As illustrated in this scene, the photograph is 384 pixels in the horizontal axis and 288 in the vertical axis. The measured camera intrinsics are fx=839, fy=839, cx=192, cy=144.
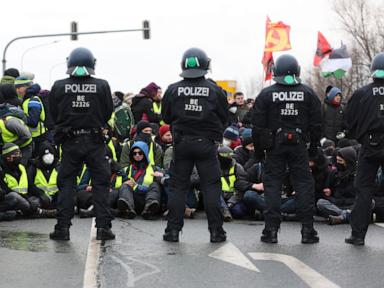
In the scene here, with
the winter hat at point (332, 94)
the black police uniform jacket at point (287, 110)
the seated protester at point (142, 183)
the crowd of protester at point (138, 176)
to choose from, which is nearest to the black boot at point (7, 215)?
the crowd of protester at point (138, 176)

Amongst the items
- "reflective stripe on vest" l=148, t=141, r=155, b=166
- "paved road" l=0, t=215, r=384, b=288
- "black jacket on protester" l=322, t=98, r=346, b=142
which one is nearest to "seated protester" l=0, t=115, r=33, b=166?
"reflective stripe on vest" l=148, t=141, r=155, b=166

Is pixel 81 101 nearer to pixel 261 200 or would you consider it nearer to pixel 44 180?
pixel 44 180

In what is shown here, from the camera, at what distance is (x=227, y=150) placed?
12.5 metres

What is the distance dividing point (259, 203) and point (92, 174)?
3.31 meters

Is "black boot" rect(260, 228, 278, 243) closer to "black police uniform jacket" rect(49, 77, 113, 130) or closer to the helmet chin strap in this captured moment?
"black police uniform jacket" rect(49, 77, 113, 130)

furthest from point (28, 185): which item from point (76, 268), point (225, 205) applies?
point (76, 268)

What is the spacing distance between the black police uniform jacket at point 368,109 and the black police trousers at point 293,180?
655mm

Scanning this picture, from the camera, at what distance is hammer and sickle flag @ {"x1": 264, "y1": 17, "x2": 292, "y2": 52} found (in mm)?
21500

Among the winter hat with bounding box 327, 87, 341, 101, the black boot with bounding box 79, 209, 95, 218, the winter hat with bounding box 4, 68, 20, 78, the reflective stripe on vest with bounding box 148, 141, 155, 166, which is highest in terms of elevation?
the winter hat with bounding box 4, 68, 20, 78

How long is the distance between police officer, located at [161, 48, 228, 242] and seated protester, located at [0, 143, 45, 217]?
→ 316 cm

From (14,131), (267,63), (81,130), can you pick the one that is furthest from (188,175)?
(267,63)

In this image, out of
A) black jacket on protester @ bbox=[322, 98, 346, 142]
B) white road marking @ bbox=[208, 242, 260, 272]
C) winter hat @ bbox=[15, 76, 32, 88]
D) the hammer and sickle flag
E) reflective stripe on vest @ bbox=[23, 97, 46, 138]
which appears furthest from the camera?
the hammer and sickle flag

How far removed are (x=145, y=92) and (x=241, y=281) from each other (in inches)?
351

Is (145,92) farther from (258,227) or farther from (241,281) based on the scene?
(241,281)
